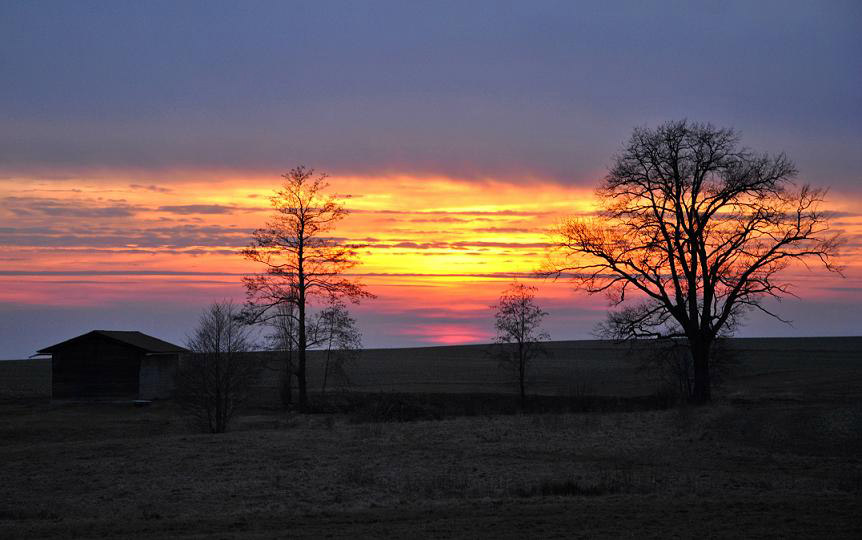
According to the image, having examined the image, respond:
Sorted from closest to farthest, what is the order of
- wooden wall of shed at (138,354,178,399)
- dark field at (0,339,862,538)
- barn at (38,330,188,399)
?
dark field at (0,339,862,538)
barn at (38,330,188,399)
wooden wall of shed at (138,354,178,399)

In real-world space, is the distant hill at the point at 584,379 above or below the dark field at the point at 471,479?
above

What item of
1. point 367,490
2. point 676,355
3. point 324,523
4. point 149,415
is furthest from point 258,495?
point 676,355

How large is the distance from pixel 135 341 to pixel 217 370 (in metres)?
23.7

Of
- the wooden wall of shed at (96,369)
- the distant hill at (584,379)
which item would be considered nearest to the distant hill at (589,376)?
the distant hill at (584,379)

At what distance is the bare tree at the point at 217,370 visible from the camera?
112ft

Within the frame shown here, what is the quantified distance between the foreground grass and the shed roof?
56.5 feet

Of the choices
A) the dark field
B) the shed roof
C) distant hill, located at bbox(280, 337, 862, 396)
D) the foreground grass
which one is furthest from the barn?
distant hill, located at bbox(280, 337, 862, 396)

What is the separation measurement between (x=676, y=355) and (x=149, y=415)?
32.9m

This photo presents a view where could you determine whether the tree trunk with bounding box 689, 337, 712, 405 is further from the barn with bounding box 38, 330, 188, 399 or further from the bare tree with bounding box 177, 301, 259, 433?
the barn with bounding box 38, 330, 188, 399

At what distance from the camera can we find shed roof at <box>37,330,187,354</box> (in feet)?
172

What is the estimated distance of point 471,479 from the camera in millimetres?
21156

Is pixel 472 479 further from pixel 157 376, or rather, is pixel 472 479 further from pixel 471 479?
pixel 157 376

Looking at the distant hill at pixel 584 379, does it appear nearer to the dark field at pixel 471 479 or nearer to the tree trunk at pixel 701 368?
the tree trunk at pixel 701 368

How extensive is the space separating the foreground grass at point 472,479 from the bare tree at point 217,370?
2.94m
